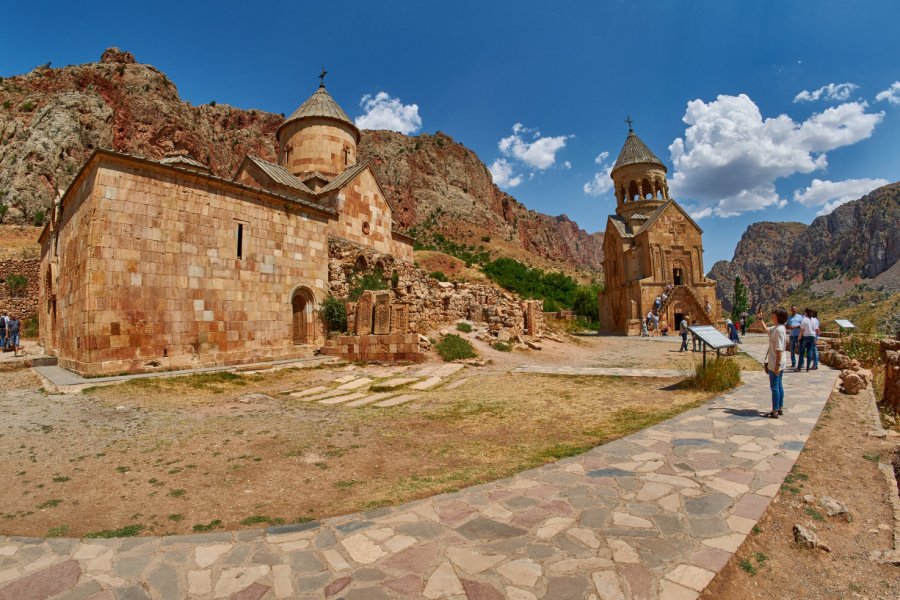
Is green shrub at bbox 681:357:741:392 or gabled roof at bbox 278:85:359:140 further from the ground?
gabled roof at bbox 278:85:359:140

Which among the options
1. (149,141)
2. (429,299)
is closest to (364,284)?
(429,299)

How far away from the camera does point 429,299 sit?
46.7 ft

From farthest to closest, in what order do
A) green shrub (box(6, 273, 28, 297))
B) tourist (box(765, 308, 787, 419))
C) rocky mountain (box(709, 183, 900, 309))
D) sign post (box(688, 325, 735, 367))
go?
rocky mountain (box(709, 183, 900, 309)), green shrub (box(6, 273, 28, 297)), sign post (box(688, 325, 735, 367)), tourist (box(765, 308, 787, 419))

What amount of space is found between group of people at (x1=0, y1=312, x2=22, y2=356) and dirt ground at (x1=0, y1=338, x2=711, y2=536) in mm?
8015

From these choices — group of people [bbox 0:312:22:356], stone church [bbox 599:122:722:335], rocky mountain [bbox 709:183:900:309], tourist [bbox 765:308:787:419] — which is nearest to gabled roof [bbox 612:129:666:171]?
stone church [bbox 599:122:722:335]

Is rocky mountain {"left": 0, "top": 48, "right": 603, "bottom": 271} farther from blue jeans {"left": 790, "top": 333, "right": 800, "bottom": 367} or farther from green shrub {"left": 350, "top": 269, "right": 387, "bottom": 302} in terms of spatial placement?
blue jeans {"left": 790, "top": 333, "right": 800, "bottom": 367}

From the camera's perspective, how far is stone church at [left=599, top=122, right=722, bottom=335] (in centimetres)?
2477

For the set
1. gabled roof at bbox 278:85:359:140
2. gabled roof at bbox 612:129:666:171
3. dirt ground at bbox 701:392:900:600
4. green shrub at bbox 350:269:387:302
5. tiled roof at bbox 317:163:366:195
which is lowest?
dirt ground at bbox 701:392:900:600

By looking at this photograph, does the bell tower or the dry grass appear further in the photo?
the bell tower

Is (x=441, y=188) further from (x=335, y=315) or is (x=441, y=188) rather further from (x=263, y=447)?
(x=263, y=447)

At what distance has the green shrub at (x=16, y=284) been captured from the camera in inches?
768

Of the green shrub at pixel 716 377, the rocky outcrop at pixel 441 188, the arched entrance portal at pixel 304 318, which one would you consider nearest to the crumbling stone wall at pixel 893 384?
the green shrub at pixel 716 377

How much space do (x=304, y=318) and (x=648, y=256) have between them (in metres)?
21.4

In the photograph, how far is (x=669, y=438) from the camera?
4.15m
